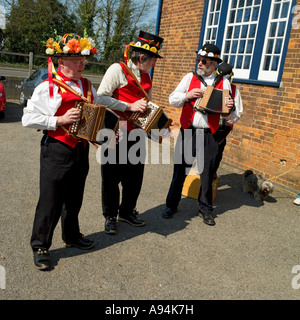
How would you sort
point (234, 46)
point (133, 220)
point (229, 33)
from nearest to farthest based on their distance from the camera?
point (133, 220) < point (234, 46) < point (229, 33)

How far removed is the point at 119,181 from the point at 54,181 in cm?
116

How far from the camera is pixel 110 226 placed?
13.5ft

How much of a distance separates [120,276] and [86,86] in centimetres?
191

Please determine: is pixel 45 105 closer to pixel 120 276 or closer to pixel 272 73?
Answer: pixel 120 276

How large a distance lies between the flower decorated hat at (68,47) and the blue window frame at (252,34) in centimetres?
404

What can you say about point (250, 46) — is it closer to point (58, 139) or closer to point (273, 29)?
point (273, 29)

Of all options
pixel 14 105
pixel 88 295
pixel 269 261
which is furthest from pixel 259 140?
pixel 14 105

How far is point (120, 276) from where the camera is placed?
329cm

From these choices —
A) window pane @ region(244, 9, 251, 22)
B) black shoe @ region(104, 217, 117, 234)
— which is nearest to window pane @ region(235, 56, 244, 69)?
window pane @ region(244, 9, 251, 22)

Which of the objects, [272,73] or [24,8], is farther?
[24,8]

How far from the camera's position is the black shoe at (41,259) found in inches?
127

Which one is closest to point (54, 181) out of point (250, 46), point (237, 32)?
point (250, 46)

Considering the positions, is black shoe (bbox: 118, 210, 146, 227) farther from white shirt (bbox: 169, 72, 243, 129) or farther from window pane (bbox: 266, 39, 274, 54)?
window pane (bbox: 266, 39, 274, 54)

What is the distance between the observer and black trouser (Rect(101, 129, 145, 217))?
396cm
